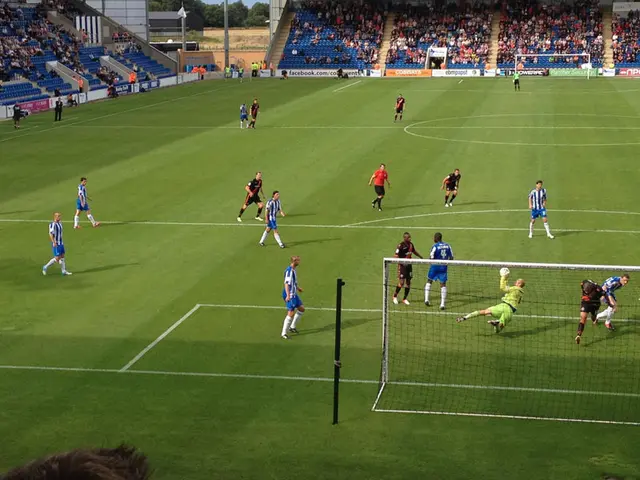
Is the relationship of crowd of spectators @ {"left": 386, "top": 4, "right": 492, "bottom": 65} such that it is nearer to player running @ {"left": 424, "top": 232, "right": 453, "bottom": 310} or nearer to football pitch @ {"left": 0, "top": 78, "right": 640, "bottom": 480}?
football pitch @ {"left": 0, "top": 78, "right": 640, "bottom": 480}

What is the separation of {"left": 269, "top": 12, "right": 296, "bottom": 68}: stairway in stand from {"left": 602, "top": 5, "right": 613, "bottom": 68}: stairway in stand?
3473 centimetres

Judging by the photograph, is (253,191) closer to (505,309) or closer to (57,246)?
(57,246)

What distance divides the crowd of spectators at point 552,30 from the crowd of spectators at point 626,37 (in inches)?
58.8

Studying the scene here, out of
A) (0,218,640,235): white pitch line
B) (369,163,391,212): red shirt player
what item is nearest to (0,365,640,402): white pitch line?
(0,218,640,235): white pitch line

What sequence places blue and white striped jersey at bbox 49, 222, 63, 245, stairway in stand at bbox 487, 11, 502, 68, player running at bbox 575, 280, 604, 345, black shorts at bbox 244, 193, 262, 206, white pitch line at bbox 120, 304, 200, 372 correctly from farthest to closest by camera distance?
stairway in stand at bbox 487, 11, 502, 68 → black shorts at bbox 244, 193, 262, 206 → blue and white striped jersey at bbox 49, 222, 63, 245 → player running at bbox 575, 280, 604, 345 → white pitch line at bbox 120, 304, 200, 372

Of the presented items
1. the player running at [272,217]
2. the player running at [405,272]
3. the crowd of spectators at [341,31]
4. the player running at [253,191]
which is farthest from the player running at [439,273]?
the crowd of spectators at [341,31]

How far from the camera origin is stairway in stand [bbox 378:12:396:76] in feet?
314

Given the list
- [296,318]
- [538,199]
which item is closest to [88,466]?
[296,318]

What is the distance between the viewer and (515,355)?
18.6m

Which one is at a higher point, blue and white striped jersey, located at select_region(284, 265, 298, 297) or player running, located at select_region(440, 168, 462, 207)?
player running, located at select_region(440, 168, 462, 207)

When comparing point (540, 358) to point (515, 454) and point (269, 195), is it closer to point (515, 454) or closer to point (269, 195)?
point (515, 454)

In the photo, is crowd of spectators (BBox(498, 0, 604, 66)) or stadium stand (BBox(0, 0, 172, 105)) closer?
stadium stand (BBox(0, 0, 172, 105))

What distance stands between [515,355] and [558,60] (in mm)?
77345

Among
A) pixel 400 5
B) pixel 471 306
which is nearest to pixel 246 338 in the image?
pixel 471 306
